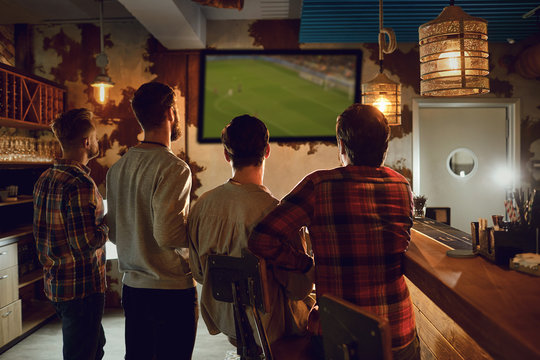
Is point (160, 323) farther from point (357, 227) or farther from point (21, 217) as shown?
point (21, 217)

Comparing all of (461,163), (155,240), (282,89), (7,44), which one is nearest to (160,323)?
(155,240)

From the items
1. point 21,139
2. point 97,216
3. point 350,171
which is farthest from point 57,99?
point 350,171

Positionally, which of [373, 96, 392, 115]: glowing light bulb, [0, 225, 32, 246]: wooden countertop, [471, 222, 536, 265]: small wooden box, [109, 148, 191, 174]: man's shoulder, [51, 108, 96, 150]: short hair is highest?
[373, 96, 392, 115]: glowing light bulb

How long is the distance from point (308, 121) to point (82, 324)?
10.0 ft

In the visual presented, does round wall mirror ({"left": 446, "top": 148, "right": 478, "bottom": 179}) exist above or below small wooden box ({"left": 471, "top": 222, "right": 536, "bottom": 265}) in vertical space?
above

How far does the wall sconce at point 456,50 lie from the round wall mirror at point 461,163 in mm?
2904

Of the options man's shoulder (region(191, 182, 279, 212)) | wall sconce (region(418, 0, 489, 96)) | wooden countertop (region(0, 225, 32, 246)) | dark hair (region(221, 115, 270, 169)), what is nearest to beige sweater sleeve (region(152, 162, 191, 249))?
man's shoulder (region(191, 182, 279, 212))

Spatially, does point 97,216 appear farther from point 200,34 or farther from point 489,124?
point 489,124

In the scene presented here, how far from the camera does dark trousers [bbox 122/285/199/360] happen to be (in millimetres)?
1692

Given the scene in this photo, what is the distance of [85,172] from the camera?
210 cm

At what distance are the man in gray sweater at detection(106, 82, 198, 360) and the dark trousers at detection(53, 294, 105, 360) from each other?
0.40 meters

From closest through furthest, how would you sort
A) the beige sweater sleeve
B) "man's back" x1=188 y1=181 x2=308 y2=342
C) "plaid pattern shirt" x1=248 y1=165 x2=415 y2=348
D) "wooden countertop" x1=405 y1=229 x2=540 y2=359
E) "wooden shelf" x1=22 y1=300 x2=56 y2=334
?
"wooden countertop" x1=405 y1=229 x2=540 y2=359
"plaid pattern shirt" x1=248 y1=165 x2=415 y2=348
"man's back" x1=188 y1=181 x2=308 y2=342
the beige sweater sleeve
"wooden shelf" x1=22 y1=300 x2=56 y2=334

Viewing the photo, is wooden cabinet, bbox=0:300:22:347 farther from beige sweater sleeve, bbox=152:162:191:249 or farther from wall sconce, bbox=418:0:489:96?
wall sconce, bbox=418:0:489:96

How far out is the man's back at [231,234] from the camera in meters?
1.52
